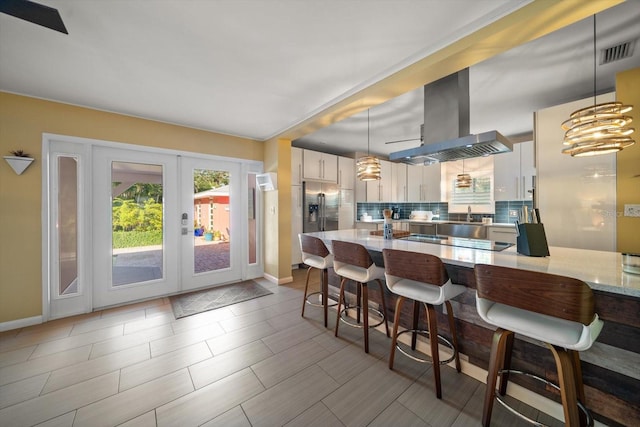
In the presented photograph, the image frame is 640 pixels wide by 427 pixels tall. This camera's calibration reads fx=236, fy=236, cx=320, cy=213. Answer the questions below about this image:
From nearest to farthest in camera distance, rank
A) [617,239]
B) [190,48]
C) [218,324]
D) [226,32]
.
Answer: [226,32] → [190,48] → [617,239] → [218,324]

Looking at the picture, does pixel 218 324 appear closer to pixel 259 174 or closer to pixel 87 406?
pixel 87 406

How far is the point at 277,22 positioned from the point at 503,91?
2.64 metres

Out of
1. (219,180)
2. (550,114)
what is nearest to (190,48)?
(219,180)

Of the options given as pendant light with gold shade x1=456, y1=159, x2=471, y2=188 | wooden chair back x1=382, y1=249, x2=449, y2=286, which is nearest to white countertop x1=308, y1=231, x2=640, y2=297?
wooden chair back x1=382, y1=249, x2=449, y2=286

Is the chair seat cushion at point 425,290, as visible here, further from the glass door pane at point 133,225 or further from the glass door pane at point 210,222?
the glass door pane at point 133,225

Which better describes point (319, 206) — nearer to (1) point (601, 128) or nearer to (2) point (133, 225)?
(2) point (133, 225)

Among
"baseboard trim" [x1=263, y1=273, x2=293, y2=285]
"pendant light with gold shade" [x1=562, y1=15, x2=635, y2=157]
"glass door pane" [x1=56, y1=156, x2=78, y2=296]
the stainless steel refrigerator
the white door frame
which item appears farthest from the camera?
the stainless steel refrigerator

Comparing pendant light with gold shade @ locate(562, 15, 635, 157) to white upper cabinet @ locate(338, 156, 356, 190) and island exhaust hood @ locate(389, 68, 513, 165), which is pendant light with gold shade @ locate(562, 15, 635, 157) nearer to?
island exhaust hood @ locate(389, 68, 513, 165)

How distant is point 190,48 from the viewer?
73.7 inches

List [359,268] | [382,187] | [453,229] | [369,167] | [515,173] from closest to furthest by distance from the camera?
1. [359,268]
2. [369,167]
3. [515,173]
4. [453,229]
5. [382,187]

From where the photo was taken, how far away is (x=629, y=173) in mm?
2170

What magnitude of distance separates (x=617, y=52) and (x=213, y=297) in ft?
16.3

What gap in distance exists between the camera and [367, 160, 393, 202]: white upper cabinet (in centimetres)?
564

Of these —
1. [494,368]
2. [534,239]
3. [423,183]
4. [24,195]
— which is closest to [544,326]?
[494,368]
